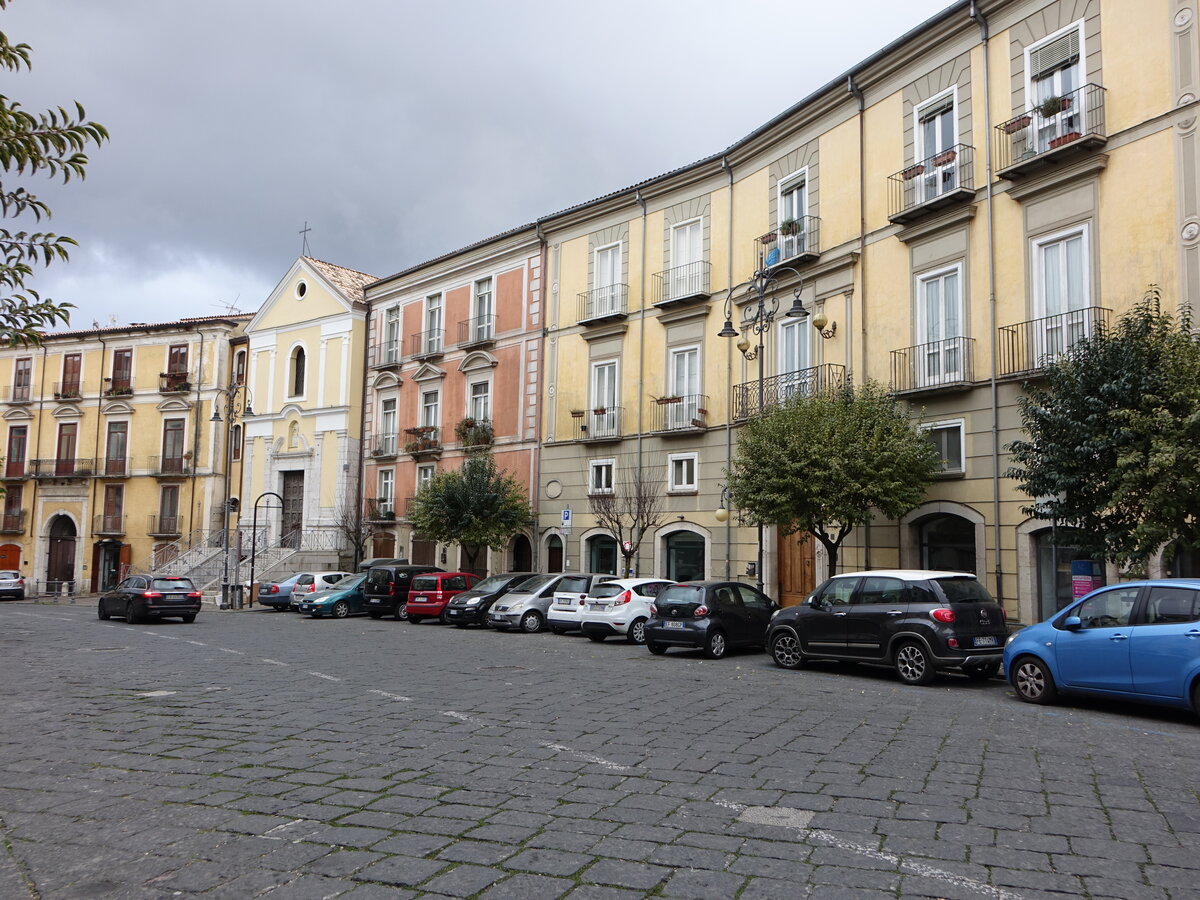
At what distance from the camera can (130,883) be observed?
16.2 ft

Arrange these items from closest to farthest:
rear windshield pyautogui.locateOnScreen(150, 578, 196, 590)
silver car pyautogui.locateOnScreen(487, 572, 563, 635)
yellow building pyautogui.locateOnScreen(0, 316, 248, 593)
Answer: silver car pyautogui.locateOnScreen(487, 572, 563, 635) → rear windshield pyautogui.locateOnScreen(150, 578, 196, 590) → yellow building pyautogui.locateOnScreen(0, 316, 248, 593)

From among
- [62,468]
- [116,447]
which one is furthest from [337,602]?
[62,468]

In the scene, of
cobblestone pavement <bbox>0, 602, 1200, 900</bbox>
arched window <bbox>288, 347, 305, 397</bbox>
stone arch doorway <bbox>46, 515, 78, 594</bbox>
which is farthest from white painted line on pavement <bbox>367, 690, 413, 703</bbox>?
stone arch doorway <bbox>46, 515, 78, 594</bbox>

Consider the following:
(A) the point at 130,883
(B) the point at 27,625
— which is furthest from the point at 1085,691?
(B) the point at 27,625

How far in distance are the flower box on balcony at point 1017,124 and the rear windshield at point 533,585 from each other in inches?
579

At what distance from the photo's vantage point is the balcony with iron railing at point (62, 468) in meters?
48.9

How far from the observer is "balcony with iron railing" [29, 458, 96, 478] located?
160 feet

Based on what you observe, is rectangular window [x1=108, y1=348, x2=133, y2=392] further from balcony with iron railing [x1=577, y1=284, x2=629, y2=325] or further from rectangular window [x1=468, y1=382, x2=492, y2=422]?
balcony with iron railing [x1=577, y1=284, x2=629, y2=325]

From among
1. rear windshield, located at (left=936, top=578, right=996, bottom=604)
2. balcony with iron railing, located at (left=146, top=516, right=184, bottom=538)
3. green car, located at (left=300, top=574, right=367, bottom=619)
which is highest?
balcony with iron railing, located at (left=146, top=516, right=184, bottom=538)

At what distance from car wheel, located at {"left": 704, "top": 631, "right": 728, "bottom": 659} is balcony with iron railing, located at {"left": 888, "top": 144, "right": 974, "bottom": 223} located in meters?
10.6

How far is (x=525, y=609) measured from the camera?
23625 millimetres

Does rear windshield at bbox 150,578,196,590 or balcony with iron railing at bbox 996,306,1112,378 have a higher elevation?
balcony with iron railing at bbox 996,306,1112,378

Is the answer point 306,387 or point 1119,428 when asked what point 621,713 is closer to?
point 1119,428

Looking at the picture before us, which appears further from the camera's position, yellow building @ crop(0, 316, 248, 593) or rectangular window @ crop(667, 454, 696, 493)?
yellow building @ crop(0, 316, 248, 593)
